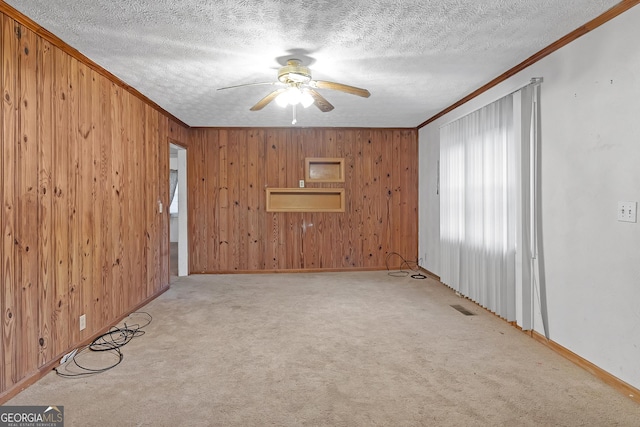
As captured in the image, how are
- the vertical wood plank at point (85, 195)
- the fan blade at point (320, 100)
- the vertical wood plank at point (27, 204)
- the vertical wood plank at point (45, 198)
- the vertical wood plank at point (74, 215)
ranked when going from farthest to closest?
1. the fan blade at point (320, 100)
2. the vertical wood plank at point (85, 195)
3. the vertical wood plank at point (74, 215)
4. the vertical wood plank at point (45, 198)
5. the vertical wood plank at point (27, 204)

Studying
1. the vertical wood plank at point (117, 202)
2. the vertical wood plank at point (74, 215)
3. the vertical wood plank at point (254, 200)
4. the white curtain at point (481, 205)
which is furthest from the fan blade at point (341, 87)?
the vertical wood plank at point (254, 200)

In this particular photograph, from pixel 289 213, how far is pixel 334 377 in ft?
11.6

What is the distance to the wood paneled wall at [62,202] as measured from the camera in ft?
7.06

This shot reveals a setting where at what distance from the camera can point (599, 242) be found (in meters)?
2.35

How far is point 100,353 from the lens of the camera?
9.05 feet

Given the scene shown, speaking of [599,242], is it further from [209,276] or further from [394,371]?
[209,276]

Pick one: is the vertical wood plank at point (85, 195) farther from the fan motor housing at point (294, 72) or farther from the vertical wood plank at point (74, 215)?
the fan motor housing at point (294, 72)

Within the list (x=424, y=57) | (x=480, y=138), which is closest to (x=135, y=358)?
(x=424, y=57)

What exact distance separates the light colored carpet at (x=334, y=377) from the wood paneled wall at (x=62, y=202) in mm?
389

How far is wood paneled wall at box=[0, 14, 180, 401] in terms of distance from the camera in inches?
84.7

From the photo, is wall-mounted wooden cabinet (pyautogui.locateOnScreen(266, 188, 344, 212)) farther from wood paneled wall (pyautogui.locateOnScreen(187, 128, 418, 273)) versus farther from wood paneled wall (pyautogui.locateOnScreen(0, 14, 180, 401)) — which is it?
wood paneled wall (pyautogui.locateOnScreen(0, 14, 180, 401))

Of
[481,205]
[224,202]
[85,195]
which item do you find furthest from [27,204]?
[481,205]

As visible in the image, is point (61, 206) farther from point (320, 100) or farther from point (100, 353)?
point (320, 100)

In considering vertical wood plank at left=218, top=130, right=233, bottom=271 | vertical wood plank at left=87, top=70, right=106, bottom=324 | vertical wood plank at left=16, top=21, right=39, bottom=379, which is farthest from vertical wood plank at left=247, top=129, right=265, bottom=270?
vertical wood plank at left=16, top=21, right=39, bottom=379
